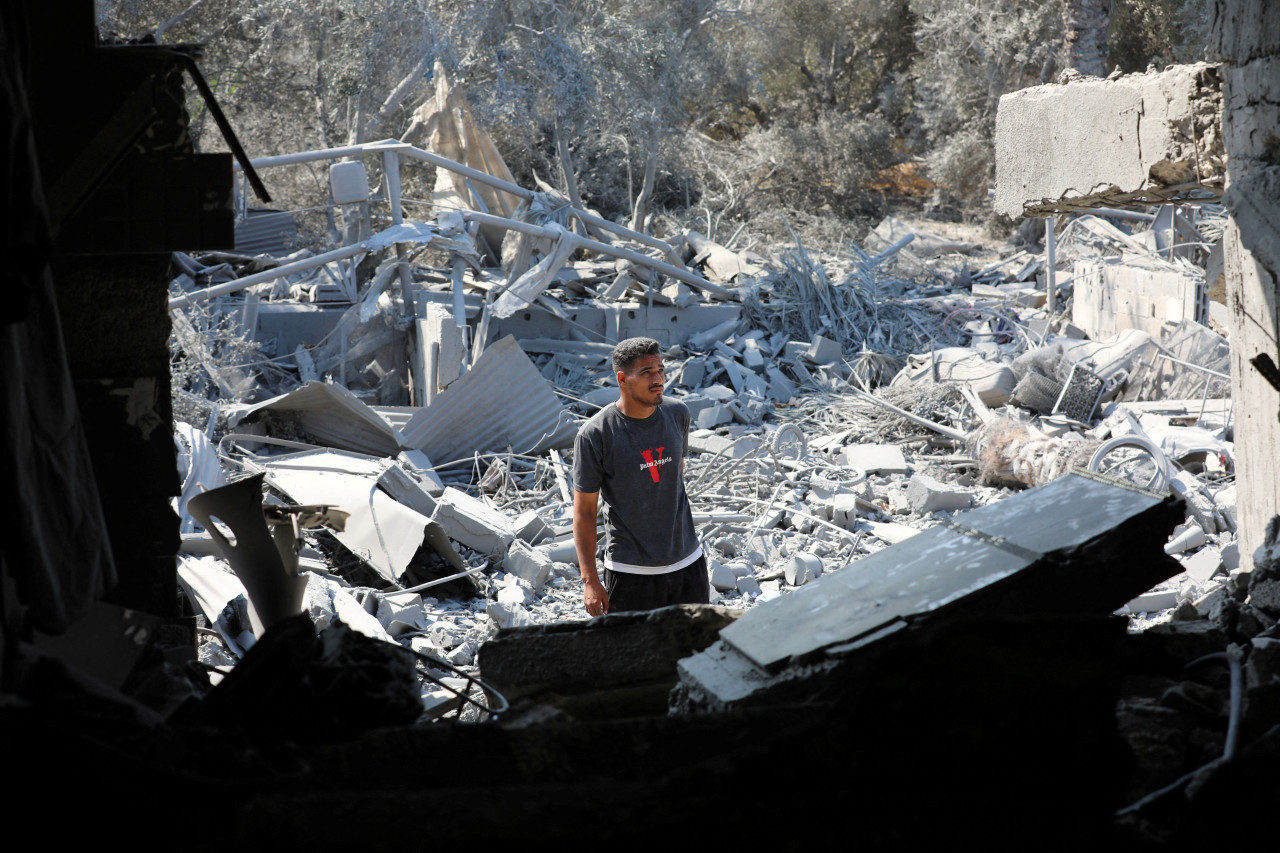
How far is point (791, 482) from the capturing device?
8797 millimetres

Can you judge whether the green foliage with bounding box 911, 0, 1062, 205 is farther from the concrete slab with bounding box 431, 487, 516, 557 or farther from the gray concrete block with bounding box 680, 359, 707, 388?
the concrete slab with bounding box 431, 487, 516, 557

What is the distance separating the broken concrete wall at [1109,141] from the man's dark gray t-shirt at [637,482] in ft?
7.06

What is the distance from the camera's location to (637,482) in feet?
14.0

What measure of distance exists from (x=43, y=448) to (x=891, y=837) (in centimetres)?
192

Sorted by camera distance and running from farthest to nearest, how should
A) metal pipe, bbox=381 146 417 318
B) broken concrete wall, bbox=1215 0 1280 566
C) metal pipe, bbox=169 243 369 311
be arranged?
metal pipe, bbox=381 146 417 318, metal pipe, bbox=169 243 369 311, broken concrete wall, bbox=1215 0 1280 566

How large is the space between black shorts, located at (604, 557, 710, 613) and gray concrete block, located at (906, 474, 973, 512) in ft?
14.3

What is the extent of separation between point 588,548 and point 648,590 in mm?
316

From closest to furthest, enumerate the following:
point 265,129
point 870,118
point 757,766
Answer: point 757,766 < point 265,129 < point 870,118

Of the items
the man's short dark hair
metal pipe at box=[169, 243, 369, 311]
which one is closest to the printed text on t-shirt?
the man's short dark hair

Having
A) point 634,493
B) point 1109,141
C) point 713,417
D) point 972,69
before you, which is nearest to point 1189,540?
point 1109,141

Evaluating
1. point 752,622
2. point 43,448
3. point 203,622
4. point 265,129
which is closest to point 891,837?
point 752,622

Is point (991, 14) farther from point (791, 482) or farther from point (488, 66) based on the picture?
point (791, 482)

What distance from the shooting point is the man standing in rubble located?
4.27 m

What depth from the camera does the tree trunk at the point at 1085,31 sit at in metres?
15.4
